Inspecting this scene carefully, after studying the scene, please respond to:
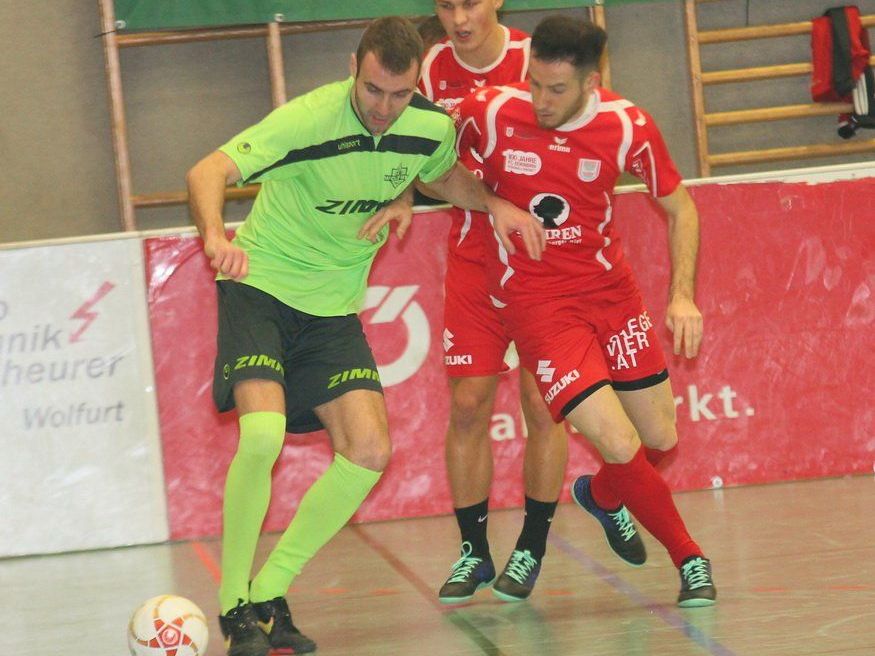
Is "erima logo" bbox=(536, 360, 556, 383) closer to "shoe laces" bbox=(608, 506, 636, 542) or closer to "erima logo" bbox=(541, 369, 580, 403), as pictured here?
"erima logo" bbox=(541, 369, 580, 403)

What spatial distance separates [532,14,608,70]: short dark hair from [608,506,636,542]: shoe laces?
1.59 metres

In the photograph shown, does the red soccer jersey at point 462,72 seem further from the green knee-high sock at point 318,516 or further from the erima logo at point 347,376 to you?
the green knee-high sock at point 318,516

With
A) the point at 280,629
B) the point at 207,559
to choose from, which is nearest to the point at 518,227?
the point at 280,629

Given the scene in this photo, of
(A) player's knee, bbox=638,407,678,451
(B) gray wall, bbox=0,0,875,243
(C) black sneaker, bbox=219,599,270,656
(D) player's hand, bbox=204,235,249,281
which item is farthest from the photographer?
(B) gray wall, bbox=0,0,875,243

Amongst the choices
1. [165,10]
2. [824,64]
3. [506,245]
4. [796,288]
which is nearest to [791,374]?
[796,288]

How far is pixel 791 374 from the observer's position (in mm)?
6305

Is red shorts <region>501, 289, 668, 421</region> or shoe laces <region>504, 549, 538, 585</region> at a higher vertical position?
red shorts <region>501, 289, 668, 421</region>

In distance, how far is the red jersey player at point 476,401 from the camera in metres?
4.54

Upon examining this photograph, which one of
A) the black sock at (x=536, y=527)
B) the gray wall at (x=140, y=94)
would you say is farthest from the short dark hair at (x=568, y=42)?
the gray wall at (x=140, y=94)

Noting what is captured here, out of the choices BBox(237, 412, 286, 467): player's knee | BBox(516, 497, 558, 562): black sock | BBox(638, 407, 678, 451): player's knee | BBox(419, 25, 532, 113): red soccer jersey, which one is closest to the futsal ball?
BBox(237, 412, 286, 467): player's knee

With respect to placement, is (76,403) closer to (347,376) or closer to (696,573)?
(347,376)

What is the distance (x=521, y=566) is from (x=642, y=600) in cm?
43

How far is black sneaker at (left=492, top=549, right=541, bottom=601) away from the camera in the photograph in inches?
173

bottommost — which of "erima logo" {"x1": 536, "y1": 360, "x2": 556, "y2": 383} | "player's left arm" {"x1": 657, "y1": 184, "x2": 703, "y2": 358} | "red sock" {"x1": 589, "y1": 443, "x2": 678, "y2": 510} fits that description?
"red sock" {"x1": 589, "y1": 443, "x2": 678, "y2": 510}
